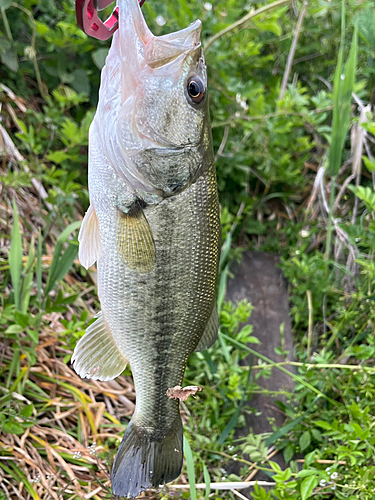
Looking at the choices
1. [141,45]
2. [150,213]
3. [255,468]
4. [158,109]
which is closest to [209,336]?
[150,213]

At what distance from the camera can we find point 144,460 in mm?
1166

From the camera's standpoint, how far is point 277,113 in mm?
2502

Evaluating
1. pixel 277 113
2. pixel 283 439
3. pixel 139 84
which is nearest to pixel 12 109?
pixel 277 113

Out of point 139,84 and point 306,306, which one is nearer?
point 139,84

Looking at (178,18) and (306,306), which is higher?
(178,18)

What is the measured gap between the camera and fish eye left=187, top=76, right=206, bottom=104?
1.04m

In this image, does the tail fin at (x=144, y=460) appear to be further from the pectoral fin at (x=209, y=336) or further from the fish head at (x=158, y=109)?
the fish head at (x=158, y=109)

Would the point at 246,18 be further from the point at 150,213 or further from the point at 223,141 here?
the point at 150,213

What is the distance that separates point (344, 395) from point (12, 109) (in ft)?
7.94

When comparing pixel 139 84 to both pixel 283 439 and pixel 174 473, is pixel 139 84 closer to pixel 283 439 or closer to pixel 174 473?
pixel 174 473

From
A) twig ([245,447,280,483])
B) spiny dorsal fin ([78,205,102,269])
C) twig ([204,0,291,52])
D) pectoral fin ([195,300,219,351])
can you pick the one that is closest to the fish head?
spiny dorsal fin ([78,205,102,269])

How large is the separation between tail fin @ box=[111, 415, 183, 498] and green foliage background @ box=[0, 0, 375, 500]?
324 mm

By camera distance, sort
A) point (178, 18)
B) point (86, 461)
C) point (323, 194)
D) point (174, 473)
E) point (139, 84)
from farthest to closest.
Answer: point (323, 194)
point (178, 18)
point (86, 461)
point (174, 473)
point (139, 84)

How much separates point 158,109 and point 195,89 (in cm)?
11
